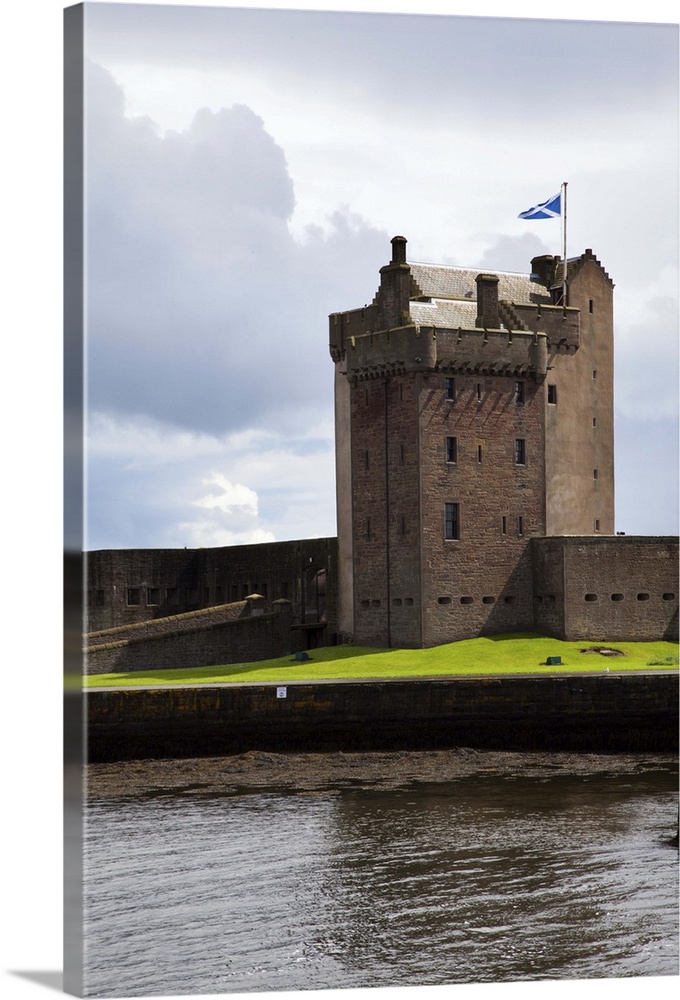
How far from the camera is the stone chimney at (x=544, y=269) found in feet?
161

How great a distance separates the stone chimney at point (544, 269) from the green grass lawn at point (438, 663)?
43.0 ft

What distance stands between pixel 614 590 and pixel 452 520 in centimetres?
523

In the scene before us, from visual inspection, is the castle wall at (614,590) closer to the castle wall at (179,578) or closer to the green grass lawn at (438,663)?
the green grass lawn at (438,663)

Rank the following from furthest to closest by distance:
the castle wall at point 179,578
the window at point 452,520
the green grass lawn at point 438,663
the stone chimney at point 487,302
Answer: the castle wall at point 179,578, the stone chimney at point 487,302, the window at point 452,520, the green grass lawn at point 438,663

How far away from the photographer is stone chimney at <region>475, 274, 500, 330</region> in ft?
148

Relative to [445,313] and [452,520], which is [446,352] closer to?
[445,313]

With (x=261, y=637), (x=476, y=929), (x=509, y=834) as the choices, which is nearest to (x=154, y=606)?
(x=261, y=637)

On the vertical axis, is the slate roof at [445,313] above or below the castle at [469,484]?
above

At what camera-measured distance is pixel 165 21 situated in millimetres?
12594

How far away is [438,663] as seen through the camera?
39.8 m

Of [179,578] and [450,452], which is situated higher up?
[450,452]

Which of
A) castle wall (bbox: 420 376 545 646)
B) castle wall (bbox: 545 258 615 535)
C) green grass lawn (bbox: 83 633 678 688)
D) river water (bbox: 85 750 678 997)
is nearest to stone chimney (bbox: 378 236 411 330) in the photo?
castle wall (bbox: 420 376 545 646)

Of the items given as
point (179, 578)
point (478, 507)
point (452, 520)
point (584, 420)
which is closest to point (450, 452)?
point (478, 507)

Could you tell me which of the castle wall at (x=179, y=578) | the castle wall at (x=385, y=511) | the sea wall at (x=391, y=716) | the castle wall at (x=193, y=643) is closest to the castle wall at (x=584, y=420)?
the castle wall at (x=385, y=511)
